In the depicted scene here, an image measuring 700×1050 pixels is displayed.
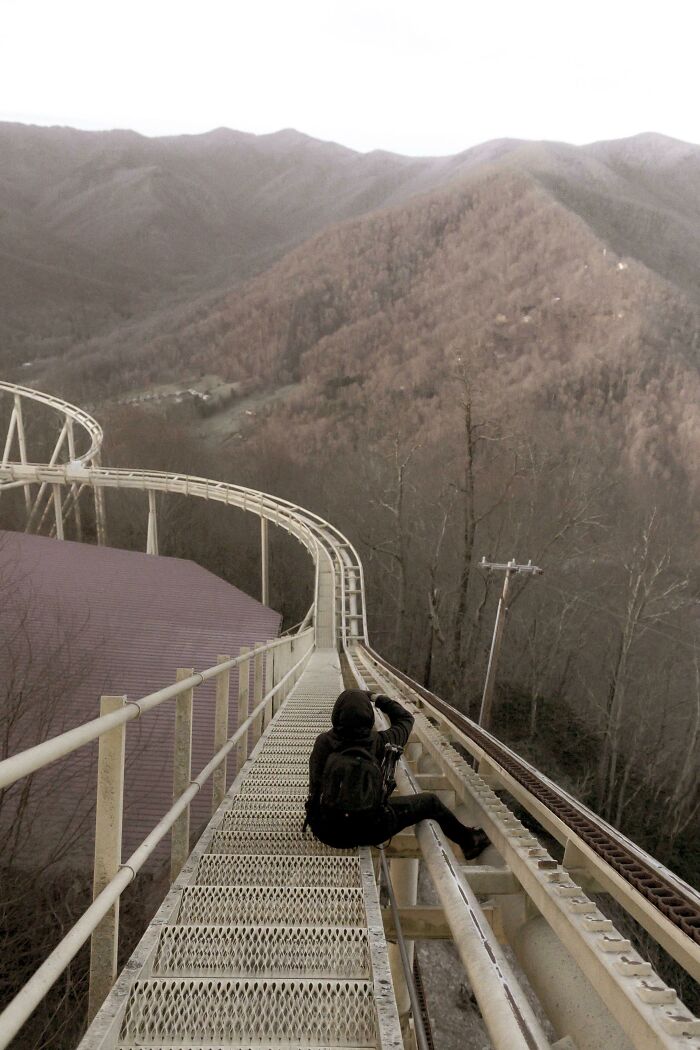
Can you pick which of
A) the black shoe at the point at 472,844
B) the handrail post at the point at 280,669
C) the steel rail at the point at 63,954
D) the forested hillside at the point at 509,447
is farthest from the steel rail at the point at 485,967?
the forested hillside at the point at 509,447

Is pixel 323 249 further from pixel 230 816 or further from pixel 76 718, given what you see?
pixel 230 816

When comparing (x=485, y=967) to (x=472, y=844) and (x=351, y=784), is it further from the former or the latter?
(x=472, y=844)

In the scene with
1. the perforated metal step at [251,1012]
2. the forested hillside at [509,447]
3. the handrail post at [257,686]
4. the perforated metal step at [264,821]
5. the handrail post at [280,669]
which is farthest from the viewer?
the forested hillside at [509,447]

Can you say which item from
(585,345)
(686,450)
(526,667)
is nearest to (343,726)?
(526,667)

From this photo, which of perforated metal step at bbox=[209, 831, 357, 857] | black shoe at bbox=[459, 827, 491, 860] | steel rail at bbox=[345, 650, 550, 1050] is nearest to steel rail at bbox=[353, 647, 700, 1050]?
black shoe at bbox=[459, 827, 491, 860]

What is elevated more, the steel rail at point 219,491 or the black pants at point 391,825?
the steel rail at point 219,491

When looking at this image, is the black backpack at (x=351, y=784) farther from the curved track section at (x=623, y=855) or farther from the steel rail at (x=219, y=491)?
the steel rail at (x=219, y=491)
